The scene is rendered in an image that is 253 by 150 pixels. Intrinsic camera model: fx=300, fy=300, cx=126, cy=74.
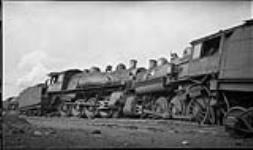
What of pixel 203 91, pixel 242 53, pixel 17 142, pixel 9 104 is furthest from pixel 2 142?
pixel 9 104

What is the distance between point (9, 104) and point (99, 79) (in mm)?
19115

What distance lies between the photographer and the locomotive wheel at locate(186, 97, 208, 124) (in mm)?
13125

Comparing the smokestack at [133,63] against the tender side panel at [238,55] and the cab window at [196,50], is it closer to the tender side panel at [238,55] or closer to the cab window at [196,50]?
the cab window at [196,50]

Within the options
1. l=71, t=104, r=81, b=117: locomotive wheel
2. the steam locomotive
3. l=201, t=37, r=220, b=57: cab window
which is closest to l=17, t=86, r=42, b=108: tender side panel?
the steam locomotive

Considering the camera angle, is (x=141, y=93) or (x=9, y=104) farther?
(x=9, y=104)

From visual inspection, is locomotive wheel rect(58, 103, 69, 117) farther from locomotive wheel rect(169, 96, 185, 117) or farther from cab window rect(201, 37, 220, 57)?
cab window rect(201, 37, 220, 57)

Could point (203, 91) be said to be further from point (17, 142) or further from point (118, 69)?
point (118, 69)

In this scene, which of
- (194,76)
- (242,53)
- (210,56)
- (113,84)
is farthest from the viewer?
(113,84)

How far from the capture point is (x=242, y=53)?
1045 centimetres

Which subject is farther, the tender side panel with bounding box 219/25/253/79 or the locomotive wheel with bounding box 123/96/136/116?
the locomotive wheel with bounding box 123/96/136/116

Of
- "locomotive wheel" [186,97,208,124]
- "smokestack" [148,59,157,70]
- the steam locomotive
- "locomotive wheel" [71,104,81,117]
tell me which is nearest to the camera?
the steam locomotive

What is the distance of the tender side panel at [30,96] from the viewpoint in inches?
1105

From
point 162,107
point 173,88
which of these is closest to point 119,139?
point 173,88

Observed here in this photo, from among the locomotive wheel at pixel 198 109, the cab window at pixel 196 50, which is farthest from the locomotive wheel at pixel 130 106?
the cab window at pixel 196 50
